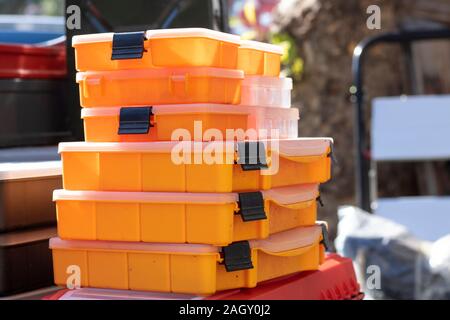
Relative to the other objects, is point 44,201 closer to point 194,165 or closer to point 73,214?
point 73,214

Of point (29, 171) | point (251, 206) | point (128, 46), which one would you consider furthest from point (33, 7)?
point (251, 206)

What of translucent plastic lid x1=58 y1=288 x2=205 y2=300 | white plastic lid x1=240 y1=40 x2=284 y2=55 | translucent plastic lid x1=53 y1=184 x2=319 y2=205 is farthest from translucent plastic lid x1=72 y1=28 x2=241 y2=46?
translucent plastic lid x1=58 y1=288 x2=205 y2=300

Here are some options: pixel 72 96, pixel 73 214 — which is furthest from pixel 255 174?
pixel 72 96

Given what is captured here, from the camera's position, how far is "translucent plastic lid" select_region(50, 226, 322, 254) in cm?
211

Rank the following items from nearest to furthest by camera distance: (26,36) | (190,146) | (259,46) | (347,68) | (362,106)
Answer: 1. (190,146)
2. (259,46)
3. (26,36)
4. (362,106)
5. (347,68)

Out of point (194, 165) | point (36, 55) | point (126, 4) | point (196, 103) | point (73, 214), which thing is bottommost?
point (73, 214)

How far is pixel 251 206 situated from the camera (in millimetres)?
2160

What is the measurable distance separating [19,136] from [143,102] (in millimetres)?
1146

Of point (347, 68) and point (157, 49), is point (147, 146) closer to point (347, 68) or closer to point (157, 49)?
point (157, 49)

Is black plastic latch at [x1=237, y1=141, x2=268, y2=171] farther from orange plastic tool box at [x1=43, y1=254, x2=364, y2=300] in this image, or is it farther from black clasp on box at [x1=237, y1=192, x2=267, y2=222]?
orange plastic tool box at [x1=43, y1=254, x2=364, y2=300]

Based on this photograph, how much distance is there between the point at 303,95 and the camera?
6.07 m

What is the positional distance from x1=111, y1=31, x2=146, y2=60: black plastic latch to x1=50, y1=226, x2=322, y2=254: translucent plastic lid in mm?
505

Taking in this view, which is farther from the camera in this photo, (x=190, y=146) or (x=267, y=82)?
(x=267, y=82)

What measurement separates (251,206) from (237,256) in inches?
5.4
